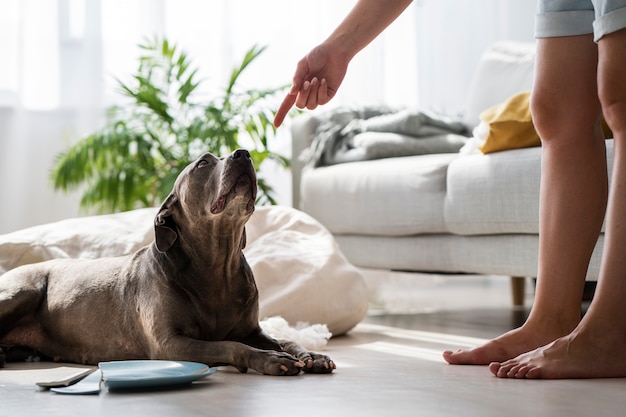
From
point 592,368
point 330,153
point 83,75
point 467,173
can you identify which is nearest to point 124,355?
point 592,368

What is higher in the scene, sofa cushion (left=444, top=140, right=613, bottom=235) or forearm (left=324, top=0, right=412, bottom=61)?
forearm (left=324, top=0, right=412, bottom=61)

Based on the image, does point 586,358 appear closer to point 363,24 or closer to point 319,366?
point 319,366

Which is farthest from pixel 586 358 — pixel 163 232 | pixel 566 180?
pixel 163 232

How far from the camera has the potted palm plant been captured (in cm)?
436

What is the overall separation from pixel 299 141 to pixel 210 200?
6.68 ft

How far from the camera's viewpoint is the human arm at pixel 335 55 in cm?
210

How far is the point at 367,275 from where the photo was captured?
15.1ft

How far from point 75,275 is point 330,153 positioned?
5.95ft

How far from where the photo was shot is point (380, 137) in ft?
12.5

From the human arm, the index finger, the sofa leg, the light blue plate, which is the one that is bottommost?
the sofa leg

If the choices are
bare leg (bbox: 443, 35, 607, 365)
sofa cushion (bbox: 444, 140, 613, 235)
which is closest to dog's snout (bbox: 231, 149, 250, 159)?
bare leg (bbox: 443, 35, 607, 365)

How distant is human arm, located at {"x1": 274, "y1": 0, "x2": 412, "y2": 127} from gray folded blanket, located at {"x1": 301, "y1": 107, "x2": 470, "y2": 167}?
1.63 m

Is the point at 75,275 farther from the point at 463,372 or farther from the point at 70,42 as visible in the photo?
the point at 70,42

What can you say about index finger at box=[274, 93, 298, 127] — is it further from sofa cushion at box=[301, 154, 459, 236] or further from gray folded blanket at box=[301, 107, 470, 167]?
gray folded blanket at box=[301, 107, 470, 167]
